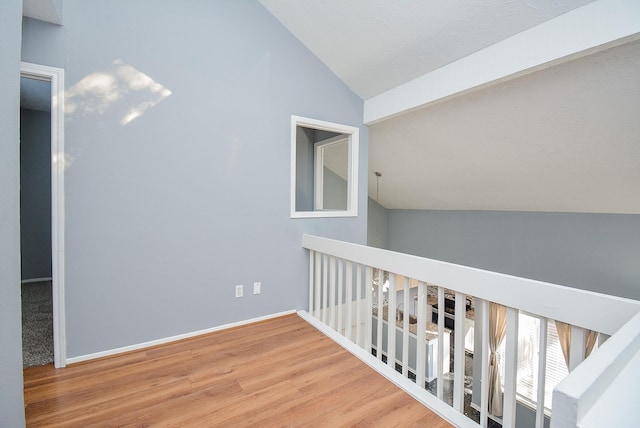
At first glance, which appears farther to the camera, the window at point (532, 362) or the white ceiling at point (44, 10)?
the window at point (532, 362)

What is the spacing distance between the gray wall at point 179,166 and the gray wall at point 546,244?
3.61 m

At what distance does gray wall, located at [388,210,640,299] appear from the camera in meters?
3.73

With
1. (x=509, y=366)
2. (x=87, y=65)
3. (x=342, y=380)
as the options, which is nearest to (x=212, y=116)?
(x=87, y=65)

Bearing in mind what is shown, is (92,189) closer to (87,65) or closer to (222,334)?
(87,65)

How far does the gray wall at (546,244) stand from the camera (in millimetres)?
3732

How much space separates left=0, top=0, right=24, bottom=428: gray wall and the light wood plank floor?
609 mm

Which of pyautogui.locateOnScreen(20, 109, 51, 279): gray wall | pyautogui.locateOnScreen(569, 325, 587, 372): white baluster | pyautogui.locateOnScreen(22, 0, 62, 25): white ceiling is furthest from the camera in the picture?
pyautogui.locateOnScreen(20, 109, 51, 279): gray wall

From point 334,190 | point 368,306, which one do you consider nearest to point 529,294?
point 368,306

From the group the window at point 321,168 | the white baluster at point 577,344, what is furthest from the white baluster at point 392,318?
the window at point 321,168

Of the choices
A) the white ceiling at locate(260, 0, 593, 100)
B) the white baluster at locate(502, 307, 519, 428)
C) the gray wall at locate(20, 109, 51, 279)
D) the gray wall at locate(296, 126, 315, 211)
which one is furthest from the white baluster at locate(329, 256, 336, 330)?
the gray wall at locate(20, 109, 51, 279)

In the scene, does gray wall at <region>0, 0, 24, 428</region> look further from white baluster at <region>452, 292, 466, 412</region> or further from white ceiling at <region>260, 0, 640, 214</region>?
white ceiling at <region>260, 0, 640, 214</region>

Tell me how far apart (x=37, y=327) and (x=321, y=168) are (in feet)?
11.4

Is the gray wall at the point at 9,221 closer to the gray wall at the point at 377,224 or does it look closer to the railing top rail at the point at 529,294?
the railing top rail at the point at 529,294

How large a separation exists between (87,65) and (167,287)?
187 cm
